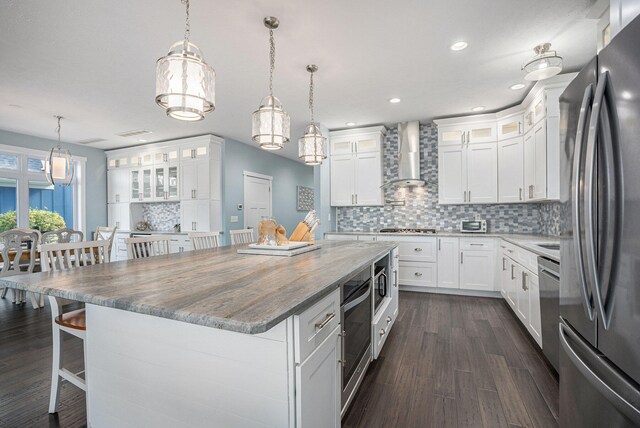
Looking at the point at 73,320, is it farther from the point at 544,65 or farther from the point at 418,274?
the point at 418,274

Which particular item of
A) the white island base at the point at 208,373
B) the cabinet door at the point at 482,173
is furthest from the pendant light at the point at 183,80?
the cabinet door at the point at 482,173

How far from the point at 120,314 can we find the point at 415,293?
400 cm

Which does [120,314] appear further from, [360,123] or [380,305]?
[360,123]

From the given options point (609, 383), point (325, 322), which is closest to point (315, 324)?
point (325, 322)

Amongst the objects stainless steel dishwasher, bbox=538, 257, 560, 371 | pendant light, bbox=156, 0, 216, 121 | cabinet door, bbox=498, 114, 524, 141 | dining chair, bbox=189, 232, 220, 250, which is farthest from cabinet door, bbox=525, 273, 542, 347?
dining chair, bbox=189, 232, 220, 250

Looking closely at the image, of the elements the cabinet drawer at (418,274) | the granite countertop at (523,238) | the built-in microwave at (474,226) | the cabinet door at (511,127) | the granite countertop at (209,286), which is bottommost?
the cabinet drawer at (418,274)

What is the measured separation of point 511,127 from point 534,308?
267cm

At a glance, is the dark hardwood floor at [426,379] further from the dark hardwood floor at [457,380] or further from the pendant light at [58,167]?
the pendant light at [58,167]

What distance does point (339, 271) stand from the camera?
149 centimetres

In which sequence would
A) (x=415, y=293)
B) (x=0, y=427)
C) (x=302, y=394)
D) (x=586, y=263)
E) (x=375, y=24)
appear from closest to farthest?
(x=302, y=394)
(x=586, y=263)
(x=0, y=427)
(x=375, y=24)
(x=415, y=293)

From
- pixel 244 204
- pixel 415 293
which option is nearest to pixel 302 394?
pixel 415 293

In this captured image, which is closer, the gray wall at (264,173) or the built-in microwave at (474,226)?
the built-in microwave at (474,226)

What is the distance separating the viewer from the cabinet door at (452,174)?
14.8ft

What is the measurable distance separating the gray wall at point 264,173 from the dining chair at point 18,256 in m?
2.66
